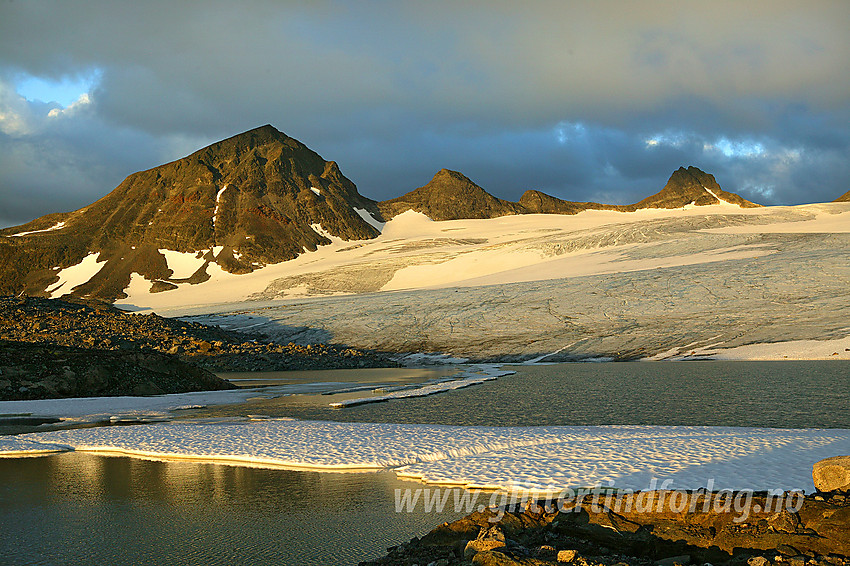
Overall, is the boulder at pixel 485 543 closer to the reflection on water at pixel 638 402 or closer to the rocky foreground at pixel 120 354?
the reflection on water at pixel 638 402

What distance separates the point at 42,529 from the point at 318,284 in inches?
2473

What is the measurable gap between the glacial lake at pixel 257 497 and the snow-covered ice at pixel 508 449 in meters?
0.66

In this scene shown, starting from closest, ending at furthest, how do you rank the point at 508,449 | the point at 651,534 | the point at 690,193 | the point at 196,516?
1. the point at 651,534
2. the point at 196,516
3. the point at 508,449
4. the point at 690,193

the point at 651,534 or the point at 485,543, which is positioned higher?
the point at 485,543

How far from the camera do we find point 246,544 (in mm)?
6109

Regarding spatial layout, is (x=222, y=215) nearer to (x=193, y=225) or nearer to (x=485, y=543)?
(x=193, y=225)

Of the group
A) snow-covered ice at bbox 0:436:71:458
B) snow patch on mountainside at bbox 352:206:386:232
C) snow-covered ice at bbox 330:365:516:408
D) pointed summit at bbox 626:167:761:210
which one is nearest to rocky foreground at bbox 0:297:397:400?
snow-covered ice at bbox 330:365:516:408

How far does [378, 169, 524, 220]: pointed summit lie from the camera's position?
149750 millimetres

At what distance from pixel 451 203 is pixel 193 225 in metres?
61.4

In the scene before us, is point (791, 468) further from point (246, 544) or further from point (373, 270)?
point (373, 270)

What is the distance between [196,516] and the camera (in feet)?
23.0

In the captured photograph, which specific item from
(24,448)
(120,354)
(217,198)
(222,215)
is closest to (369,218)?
(217,198)

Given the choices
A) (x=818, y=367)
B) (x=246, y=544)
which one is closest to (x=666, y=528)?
(x=246, y=544)

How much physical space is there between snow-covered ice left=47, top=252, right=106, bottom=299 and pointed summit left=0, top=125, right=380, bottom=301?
0.37 metres
